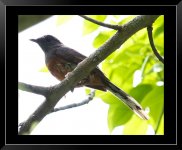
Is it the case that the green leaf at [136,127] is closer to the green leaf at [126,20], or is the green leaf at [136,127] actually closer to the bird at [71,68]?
the bird at [71,68]

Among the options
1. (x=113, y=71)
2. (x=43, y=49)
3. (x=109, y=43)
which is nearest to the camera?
(x=109, y=43)

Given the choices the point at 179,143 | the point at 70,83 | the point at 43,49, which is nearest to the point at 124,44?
the point at 70,83

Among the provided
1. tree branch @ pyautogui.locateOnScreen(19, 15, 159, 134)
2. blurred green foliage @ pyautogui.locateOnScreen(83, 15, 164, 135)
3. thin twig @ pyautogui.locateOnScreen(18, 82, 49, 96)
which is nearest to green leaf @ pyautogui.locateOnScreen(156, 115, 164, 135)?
blurred green foliage @ pyautogui.locateOnScreen(83, 15, 164, 135)

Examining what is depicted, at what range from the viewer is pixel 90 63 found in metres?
1.76

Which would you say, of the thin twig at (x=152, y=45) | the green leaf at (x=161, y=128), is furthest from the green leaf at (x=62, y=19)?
the green leaf at (x=161, y=128)

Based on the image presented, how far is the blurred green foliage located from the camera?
5.67 ft

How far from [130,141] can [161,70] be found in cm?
28

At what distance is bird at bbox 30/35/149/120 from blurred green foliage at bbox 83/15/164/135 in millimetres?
23

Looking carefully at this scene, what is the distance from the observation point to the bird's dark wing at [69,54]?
2036 mm

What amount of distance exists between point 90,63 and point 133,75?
183mm

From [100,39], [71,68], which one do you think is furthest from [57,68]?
[100,39]

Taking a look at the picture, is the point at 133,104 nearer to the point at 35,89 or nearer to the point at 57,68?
the point at 35,89

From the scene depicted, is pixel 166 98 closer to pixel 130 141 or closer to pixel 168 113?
pixel 168 113

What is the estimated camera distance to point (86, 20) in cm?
183
